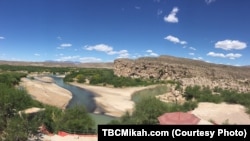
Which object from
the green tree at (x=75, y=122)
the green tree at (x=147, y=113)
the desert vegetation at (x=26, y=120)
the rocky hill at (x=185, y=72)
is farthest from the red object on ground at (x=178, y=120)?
the rocky hill at (x=185, y=72)

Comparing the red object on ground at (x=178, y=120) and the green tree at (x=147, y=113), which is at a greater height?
the red object on ground at (x=178, y=120)

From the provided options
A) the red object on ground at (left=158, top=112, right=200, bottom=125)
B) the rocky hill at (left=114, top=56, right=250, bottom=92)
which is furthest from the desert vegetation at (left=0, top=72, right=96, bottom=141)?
the rocky hill at (left=114, top=56, right=250, bottom=92)

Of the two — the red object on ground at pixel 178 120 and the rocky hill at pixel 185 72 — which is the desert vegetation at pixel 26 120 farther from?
the rocky hill at pixel 185 72

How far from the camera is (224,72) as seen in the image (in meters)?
98.4

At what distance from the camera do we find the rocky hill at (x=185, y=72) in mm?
88787

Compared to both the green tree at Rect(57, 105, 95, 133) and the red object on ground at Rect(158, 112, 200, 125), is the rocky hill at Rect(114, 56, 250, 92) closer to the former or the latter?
the green tree at Rect(57, 105, 95, 133)

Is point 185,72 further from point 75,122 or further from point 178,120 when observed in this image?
point 178,120

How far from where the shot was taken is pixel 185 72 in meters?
116

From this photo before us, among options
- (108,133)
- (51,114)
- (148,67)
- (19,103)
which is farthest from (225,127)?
(148,67)

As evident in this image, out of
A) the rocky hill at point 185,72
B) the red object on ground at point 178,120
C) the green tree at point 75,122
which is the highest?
the rocky hill at point 185,72

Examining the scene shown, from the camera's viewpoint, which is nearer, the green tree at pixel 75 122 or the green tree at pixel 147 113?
the green tree at pixel 147 113

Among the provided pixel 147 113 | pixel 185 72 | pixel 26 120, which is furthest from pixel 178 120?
pixel 185 72

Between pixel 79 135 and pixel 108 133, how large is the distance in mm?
17246

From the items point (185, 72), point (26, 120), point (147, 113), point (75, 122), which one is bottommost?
point (75, 122)
